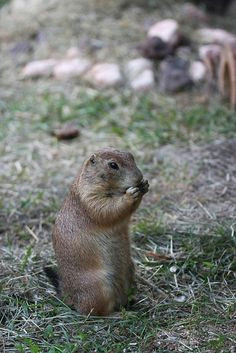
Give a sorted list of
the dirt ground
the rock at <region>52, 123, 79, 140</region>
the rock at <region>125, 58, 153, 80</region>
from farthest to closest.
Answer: the rock at <region>125, 58, 153, 80</region>, the rock at <region>52, 123, 79, 140</region>, the dirt ground

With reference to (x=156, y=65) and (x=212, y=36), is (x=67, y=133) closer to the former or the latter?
(x=156, y=65)

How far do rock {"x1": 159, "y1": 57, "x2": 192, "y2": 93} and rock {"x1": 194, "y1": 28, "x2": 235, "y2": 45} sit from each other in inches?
29.2

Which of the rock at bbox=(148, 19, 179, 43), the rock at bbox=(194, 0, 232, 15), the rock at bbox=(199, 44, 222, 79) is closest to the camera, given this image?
the rock at bbox=(199, 44, 222, 79)

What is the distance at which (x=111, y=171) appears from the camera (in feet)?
13.0

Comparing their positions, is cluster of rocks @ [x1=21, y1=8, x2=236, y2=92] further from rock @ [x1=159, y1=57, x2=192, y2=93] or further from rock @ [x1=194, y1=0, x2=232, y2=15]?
rock @ [x1=194, y1=0, x2=232, y2=15]

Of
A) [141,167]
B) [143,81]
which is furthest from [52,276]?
[143,81]

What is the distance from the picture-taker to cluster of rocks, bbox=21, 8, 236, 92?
7.59 metres

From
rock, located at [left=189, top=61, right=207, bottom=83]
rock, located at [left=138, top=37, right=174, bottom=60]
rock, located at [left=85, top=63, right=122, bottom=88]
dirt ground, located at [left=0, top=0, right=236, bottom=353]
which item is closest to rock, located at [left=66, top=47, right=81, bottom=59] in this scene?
dirt ground, located at [left=0, top=0, right=236, bottom=353]

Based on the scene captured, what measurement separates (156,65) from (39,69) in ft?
4.54

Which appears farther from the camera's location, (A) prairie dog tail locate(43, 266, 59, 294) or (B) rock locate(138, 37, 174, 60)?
(B) rock locate(138, 37, 174, 60)

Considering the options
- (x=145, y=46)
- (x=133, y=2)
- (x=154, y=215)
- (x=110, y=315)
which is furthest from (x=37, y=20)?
(x=110, y=315)

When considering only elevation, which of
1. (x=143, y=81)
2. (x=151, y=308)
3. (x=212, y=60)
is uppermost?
(x=212, y=60)

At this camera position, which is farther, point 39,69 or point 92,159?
point 39,69

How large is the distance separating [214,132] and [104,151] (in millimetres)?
2788
